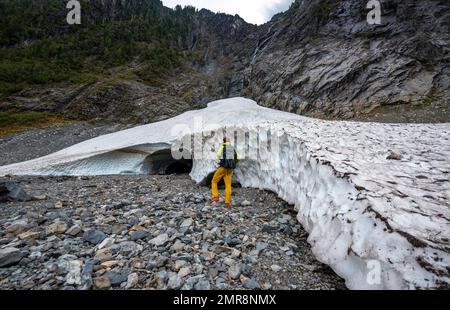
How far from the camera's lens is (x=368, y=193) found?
3871mm

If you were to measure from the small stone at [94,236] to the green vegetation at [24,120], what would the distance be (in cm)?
3482

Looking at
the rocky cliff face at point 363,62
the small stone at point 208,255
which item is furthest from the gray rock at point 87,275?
the rocky cliff face at point 363,62

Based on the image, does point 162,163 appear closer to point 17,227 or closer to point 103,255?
point 17,227

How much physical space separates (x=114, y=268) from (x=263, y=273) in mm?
2352

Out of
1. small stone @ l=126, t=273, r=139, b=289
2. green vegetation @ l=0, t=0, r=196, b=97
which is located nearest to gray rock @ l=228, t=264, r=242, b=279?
small stone @ l=126, t=273, r=139, b=289

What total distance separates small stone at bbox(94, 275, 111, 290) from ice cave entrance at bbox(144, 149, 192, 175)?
11.3 m

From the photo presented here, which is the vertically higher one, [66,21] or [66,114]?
[66,21]

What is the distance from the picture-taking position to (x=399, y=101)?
2139cm

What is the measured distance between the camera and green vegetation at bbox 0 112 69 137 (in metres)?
31.2

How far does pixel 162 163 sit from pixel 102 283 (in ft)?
43.6

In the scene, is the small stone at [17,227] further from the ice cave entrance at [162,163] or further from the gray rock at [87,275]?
the ice cave entrance at [162,163]
